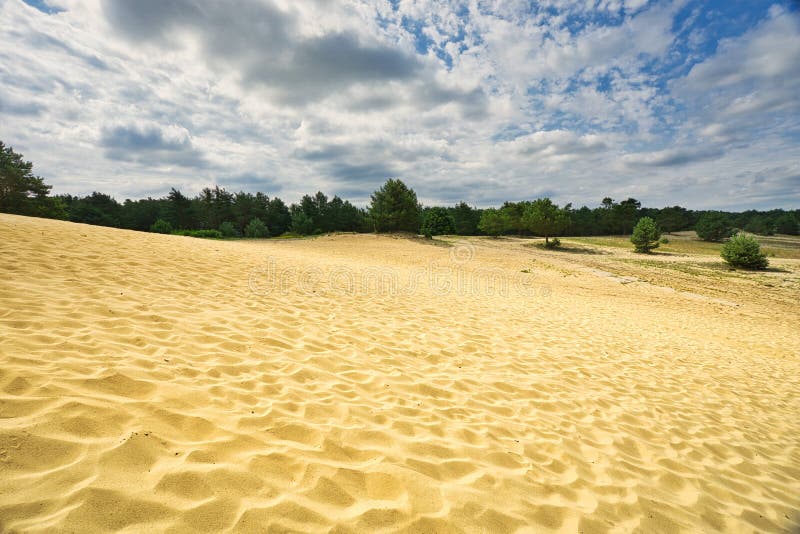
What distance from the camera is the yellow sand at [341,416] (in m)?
2.12

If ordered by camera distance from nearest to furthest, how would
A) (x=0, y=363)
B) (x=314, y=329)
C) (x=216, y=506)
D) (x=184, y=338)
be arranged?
(x=216, y=506) → (x=0, y=363) → (x=184, y=338) → (x=314, y=329)

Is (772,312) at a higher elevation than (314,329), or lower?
lower

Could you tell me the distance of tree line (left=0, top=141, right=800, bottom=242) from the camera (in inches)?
1297

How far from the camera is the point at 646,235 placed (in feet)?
120

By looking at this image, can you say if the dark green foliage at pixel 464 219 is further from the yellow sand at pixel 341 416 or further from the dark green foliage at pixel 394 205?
the yellow sand at pixel 341 416

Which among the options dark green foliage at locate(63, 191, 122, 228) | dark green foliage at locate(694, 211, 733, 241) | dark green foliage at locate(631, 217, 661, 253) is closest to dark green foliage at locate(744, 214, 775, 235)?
dark green foliage at locate(694, 211, 733, 241)

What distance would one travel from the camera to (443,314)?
8.75 m

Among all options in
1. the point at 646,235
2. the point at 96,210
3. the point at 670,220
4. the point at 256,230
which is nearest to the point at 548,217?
the point at 646,235

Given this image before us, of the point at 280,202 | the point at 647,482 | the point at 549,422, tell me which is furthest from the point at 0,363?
the point at 280,202

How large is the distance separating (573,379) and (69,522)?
630 cm

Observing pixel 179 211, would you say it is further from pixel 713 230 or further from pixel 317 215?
pixel 713 230

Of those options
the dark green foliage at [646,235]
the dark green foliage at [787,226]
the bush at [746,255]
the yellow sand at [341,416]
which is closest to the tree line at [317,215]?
the dark green foliage at [787,226]

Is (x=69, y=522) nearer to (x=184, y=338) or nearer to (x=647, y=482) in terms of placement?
(x=184, y=338)

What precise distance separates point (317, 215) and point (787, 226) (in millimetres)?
105709
